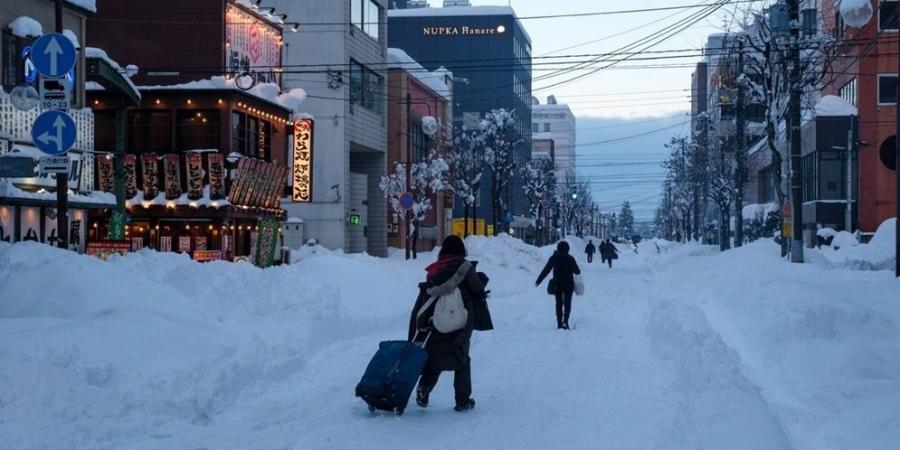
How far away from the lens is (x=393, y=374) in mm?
9469

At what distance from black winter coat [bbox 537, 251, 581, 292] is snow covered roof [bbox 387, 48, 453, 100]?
43392 millimetres

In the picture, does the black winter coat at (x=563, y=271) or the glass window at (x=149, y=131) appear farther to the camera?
the glass window at (x=149, y=131)

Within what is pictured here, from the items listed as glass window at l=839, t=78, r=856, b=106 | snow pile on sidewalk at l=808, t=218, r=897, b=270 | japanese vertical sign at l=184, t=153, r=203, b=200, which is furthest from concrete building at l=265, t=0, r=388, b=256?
glass window at l=839, t=78, r=856, b=106

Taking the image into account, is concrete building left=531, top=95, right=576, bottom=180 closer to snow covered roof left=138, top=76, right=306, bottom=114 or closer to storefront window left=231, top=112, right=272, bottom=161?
snow covered roof left=138, top=76, right=306, bottom=114

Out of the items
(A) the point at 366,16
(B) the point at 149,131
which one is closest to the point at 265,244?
(B) the point at 149,131

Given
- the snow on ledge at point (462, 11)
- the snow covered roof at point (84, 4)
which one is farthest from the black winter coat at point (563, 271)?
the snow on ledge at point (462, 11)

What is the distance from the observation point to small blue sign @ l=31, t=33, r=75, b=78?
1474 centimetres

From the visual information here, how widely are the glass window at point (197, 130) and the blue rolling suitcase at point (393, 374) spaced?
29897mm

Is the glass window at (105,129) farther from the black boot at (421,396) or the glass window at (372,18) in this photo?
the black boot at (421,396)

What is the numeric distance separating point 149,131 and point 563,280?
2447 centimetres

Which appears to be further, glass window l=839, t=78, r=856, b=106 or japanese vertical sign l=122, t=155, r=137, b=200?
glass window l=839, t=78, r=856, b=106

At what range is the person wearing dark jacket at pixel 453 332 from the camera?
980cm

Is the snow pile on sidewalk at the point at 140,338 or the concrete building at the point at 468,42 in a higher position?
the concrete building at the point at 468,42

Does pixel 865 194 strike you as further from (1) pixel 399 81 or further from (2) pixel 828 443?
(2) pixel 828 443
